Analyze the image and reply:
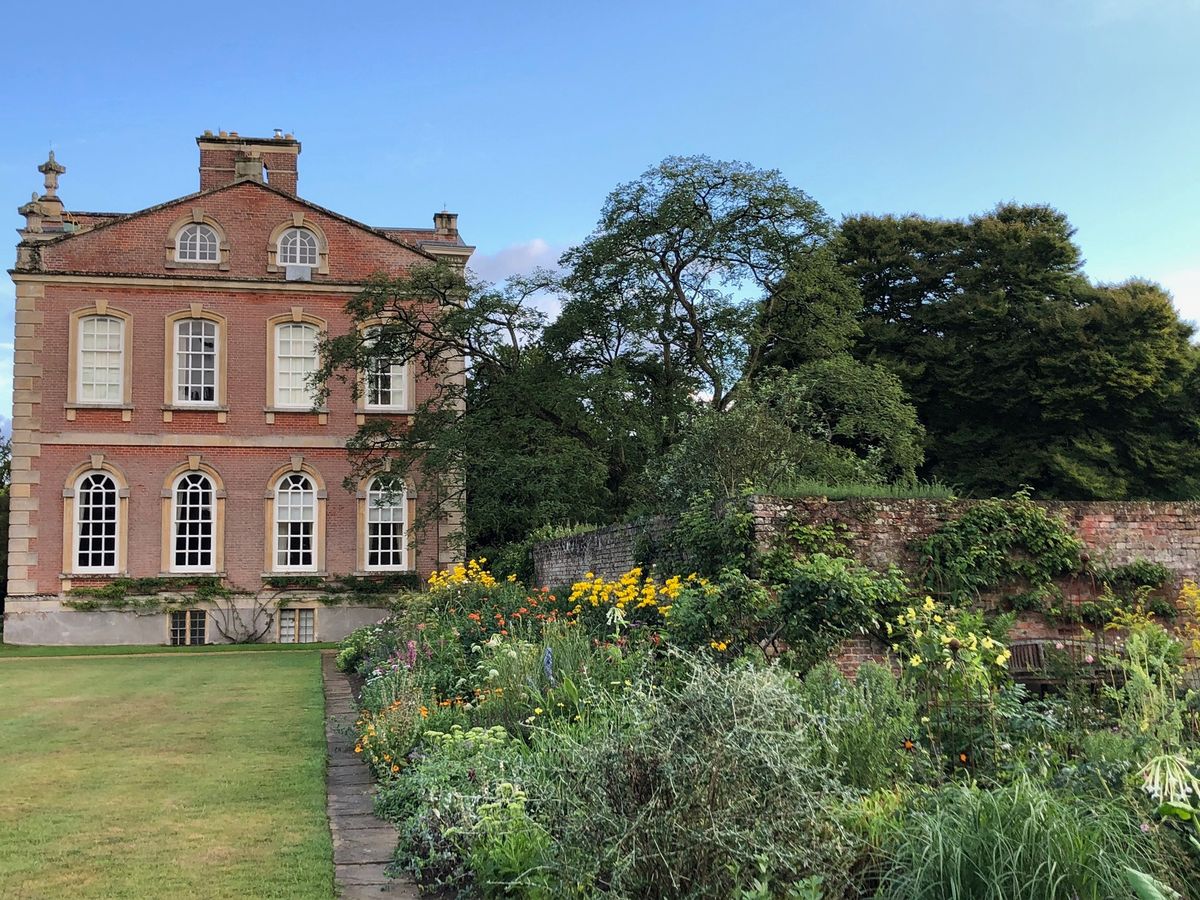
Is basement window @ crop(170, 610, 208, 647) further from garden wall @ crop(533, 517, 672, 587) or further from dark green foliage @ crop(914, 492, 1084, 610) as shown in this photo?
dark green foliage @ crop(914, 492, 1084, 610)

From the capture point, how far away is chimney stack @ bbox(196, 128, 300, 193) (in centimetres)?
2866

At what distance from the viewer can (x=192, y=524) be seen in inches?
1036

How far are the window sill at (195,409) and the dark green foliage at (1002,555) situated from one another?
20662 millimetres

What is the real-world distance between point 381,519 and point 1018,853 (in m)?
24.9

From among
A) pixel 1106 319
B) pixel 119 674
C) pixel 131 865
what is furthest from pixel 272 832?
pixel 1106 319

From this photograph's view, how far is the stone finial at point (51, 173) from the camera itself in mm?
27672

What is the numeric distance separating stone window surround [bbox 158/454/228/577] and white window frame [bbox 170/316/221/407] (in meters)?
1.39

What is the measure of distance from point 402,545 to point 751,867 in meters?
24.3

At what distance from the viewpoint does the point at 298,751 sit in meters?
8.53

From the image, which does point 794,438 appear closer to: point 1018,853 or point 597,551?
point 597,551

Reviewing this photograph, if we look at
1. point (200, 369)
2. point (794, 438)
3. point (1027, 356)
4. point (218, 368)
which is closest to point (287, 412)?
point (218, 368)

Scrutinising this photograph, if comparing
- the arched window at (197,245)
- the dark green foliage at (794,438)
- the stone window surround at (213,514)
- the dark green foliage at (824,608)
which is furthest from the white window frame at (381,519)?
the dark green foliage at (824,608)

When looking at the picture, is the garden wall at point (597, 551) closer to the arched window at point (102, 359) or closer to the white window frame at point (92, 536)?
the white window frame at point (92, 536)

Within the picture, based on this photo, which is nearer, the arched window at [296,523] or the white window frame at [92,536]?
the white window frame at [92,536]
